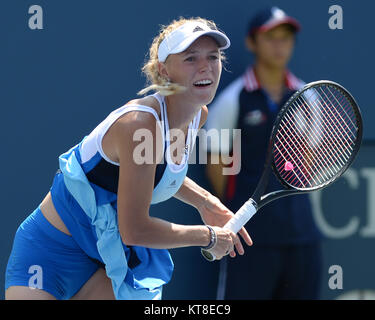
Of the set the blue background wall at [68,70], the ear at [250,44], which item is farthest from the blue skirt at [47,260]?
the ear at [250,44]

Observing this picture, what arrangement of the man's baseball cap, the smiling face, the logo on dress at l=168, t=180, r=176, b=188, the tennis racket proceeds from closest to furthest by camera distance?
the smiling face → the logo on dress at l=168, t=180, r=176, b=188 → the tennis racket → the man's baseball cap

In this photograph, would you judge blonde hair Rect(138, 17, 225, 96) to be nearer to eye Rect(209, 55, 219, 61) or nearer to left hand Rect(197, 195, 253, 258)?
eye Rect(209, 55, 219, 61)

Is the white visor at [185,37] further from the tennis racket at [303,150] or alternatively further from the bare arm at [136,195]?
the tennis racket at [303,150]

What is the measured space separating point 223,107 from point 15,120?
102 cm

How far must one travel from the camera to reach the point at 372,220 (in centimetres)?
396

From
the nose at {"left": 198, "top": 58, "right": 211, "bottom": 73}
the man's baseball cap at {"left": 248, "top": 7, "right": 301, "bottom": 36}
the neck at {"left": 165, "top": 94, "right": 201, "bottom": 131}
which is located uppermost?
the man's baseball cap at {"left": 248, "top": 7, "right": 301, "bottom": 36}

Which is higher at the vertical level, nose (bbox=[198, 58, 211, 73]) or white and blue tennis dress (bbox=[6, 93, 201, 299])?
nose (bbox=[198, 58, 211, 73])

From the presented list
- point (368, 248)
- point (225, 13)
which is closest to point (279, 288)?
point (368, 248)

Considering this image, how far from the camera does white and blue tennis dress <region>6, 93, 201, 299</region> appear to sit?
97.4 inches

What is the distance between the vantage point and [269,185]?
3666 millimetres

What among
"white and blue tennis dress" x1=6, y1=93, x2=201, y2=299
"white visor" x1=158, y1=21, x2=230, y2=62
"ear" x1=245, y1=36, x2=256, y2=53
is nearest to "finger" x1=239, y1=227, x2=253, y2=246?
"white and blue tennis dress" x1=6, y1=93, x2=201, y2=299

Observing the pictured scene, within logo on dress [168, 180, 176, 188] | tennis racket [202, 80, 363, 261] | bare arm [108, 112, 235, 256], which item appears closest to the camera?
bare arm [108, 112, 235, 256]

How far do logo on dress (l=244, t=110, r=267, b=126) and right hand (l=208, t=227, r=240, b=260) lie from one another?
123cm

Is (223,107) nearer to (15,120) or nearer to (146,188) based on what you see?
(15,120)
